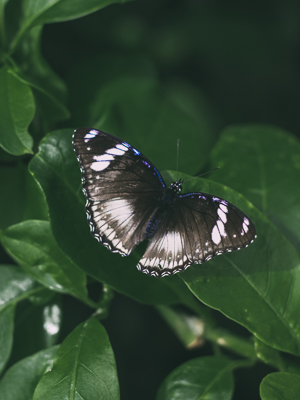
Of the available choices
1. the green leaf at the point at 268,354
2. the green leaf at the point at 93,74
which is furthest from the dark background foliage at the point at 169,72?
the green leaf at the point at 268,354

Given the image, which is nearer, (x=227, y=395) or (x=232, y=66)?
(x=227, y=395)

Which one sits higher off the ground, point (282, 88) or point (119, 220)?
point (282, 88)

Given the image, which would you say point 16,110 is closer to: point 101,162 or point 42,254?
point 101,162

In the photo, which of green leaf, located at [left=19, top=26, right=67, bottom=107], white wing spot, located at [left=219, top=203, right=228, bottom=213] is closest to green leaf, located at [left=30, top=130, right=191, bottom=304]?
white wing spot, located at [left=219, top=203, right=228, bottom=213]

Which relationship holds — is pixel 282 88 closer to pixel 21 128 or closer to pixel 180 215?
pixel 180 215

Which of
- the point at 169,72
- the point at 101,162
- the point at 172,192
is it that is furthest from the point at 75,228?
the point at 169,72

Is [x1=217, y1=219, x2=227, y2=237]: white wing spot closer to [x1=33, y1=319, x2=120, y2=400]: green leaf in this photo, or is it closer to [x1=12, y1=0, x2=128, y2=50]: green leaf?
[x1=33, y1=319, x2=120, y2=400]: green leaf

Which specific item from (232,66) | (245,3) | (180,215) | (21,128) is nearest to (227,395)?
(180,215)
